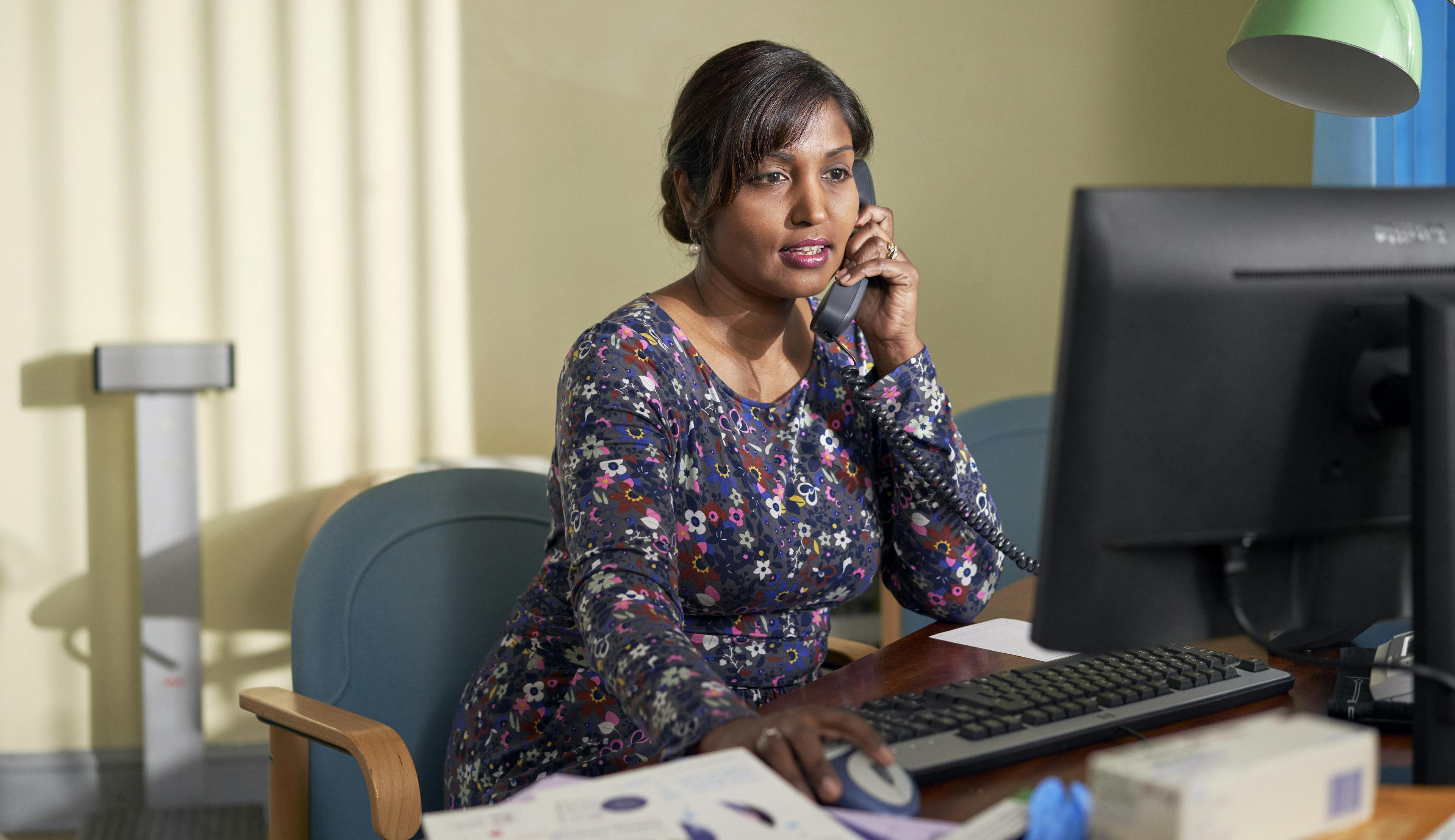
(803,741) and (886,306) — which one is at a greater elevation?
(886,306)

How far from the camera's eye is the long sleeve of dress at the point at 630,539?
82cm

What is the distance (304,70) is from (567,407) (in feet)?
4.50

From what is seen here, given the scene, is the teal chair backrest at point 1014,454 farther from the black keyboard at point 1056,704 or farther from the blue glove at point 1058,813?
the blue glove at point 1058,813

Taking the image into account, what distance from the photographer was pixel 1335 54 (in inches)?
56.6

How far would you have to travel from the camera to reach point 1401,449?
31.3 inches

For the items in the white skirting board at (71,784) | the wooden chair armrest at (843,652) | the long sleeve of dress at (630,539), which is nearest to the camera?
the long sleeve of dress at (630,539)

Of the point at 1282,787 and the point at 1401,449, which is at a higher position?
the point at 1401,449

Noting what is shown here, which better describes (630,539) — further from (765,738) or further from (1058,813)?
(1058,813)

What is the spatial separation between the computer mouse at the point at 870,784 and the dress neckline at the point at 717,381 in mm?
660

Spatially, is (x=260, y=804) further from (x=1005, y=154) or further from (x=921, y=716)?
(x=1005, y=154)

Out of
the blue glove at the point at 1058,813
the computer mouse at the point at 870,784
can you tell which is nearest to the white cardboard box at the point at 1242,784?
the blue glove at the point at 1058,813

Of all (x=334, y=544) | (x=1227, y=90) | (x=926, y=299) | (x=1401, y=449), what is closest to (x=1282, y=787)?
(x=1401, y=449)

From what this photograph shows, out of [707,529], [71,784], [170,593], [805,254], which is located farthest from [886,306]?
[71,784]

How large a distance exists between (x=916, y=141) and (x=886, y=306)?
3.90 ft
